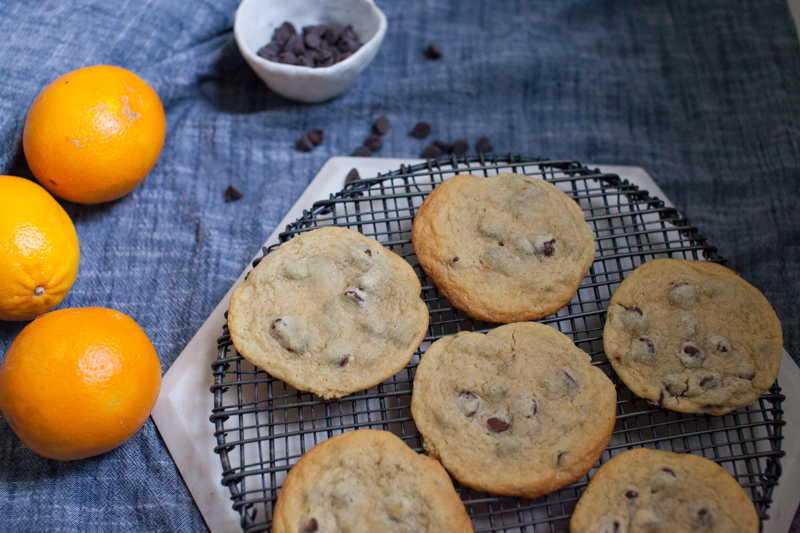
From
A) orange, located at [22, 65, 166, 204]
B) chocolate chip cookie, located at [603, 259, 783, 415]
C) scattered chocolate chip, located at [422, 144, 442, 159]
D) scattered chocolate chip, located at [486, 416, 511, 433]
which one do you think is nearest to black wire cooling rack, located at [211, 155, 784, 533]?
chocolate chip cookie, located at [603, 259, 783, 415]

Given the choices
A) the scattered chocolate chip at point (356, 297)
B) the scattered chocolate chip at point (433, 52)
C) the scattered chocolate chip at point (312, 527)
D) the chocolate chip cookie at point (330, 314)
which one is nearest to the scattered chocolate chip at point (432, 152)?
the scattered chocolate chip at point (433, 52)

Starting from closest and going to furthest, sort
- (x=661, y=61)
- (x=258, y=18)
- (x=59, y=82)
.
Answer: (x=59, y=82), (x=258, y=18), (x=661, y=61)

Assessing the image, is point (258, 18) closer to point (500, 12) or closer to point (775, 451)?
point (500, 12)

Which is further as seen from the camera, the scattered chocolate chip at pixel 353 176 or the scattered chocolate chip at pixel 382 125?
the scattered chocolate chip at pixel 382 125

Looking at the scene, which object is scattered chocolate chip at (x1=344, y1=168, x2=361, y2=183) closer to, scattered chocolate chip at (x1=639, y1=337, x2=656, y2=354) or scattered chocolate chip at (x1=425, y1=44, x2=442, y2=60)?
scattered chocolate chip at (x1=425, y1=44, x2=442, y2=60)

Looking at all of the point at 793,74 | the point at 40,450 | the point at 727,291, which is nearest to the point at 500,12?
the point at 793,74

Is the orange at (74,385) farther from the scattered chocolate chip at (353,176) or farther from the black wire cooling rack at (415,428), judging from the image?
the scattered chocolate chip at (353,176)

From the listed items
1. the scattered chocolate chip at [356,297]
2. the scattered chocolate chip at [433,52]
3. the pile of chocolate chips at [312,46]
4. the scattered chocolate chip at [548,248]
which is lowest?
the scattered chocolate chip at [356,297]
